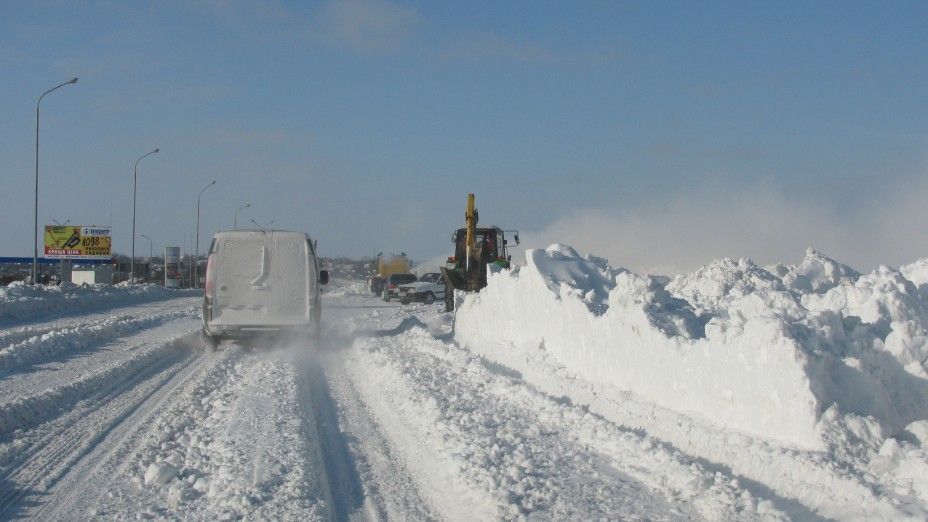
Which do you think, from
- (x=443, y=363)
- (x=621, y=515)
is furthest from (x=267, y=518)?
(x=443, y=363)

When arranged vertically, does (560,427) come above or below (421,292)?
below

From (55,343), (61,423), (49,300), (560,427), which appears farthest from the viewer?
(49,300)

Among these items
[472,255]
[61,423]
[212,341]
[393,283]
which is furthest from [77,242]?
[61,423]

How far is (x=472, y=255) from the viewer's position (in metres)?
28.0

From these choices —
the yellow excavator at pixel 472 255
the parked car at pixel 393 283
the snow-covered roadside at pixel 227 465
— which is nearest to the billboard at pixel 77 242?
the parked car at pixel 393 283

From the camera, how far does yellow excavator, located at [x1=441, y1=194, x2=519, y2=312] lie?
90.2 feet

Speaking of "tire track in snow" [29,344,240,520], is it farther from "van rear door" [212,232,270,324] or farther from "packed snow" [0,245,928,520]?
"van rear door" [212,232,270,324]

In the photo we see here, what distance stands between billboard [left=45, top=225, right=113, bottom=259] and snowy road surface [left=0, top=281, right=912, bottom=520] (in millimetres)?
64464

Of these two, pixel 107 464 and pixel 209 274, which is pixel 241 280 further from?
pixel 107 464

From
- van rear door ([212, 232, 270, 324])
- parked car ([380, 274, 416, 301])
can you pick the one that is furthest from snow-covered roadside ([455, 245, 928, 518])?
parked car ([380, 274, 416, 301])

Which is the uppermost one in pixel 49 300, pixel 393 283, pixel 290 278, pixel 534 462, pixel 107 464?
pixel 290 278

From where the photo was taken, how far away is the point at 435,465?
7.14 meters

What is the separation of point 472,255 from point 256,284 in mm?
12184

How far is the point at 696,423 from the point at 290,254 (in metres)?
10.7
